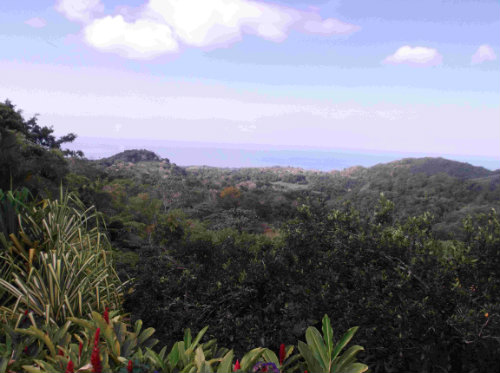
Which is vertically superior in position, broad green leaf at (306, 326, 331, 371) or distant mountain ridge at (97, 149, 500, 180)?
distant mountain ridge at (97, 149, 500, 180)

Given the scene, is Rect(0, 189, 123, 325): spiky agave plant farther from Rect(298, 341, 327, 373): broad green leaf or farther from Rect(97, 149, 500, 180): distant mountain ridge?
Rect(97, 149, 500, 180): distant mountain ridge

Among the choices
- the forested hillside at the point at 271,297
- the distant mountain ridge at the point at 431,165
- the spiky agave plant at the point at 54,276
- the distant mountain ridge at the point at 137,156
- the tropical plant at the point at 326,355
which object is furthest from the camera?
the distant mountain ridge at the point at 137,156

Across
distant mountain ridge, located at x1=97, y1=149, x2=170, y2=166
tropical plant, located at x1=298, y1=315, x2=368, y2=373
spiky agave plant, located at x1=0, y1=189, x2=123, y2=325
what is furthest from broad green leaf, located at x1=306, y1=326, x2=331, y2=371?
distant mountain ridge, located at x1=97, y1=149, x2=170, y2=166

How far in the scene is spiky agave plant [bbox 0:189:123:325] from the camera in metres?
3.49

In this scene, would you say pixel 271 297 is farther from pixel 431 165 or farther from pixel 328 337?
pixel 431 165

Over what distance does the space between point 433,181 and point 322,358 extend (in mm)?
35838

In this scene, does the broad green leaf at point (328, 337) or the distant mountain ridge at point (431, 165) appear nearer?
the broad green leaf at point (328, 337)

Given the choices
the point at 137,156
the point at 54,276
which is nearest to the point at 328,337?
the point at 54,276

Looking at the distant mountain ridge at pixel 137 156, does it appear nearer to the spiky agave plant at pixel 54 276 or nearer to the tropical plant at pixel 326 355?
the spiky agave plant at pixel 54 276

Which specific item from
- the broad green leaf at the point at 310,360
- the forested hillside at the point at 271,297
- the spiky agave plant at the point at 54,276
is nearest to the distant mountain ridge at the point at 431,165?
the forested hillside at the point at 271,297

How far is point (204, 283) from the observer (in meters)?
3.77

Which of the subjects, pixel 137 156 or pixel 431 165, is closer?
pixel 431 165

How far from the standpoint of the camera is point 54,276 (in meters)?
3.41

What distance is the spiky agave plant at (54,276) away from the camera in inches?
137
